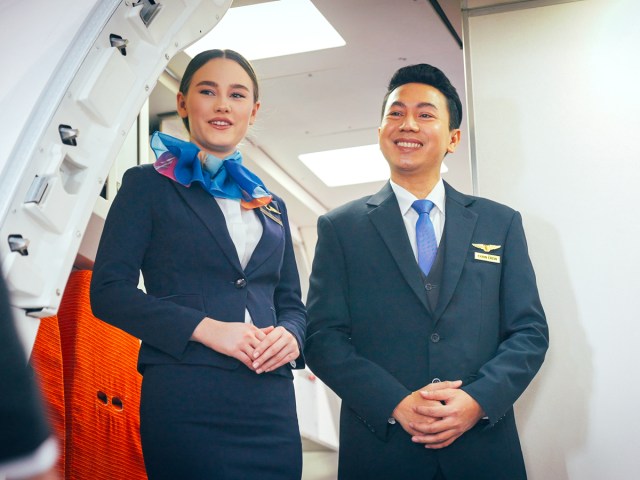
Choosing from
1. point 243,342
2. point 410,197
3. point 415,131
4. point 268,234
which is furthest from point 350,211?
point 243,342

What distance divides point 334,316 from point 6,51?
136 centimetres

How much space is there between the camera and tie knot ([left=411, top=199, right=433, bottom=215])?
313 centimetres

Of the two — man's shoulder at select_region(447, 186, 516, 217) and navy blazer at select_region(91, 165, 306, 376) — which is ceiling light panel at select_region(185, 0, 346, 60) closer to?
man's shoulder at select_region(447, 186, 516, 217)

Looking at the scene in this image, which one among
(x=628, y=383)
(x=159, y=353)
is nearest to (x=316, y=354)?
(x=159, y=353)

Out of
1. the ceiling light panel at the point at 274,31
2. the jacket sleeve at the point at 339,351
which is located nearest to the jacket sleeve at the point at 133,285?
the jacket sleeve at the point at 339,351

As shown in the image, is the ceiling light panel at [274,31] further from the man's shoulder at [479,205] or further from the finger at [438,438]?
the finger at [438,438]

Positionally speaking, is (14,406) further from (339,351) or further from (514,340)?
(514,340)

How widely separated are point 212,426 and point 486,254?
3.73 ft

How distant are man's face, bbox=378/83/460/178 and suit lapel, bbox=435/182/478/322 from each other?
151 millimetres

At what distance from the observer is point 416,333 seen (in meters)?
2.93

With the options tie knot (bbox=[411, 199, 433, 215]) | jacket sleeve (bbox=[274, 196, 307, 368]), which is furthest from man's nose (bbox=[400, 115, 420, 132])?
jacket sleeve (bbox=[274, 196, 307, 368])

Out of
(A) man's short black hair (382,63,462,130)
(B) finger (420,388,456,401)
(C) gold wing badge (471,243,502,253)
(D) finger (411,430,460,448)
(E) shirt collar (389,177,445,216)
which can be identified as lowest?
(D) finger (411,430,460,448)

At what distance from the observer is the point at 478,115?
4.01 m

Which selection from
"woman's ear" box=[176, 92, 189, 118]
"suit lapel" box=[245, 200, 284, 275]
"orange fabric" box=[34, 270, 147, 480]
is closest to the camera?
"suit lapel" box=[245, 200, 284, 275]
